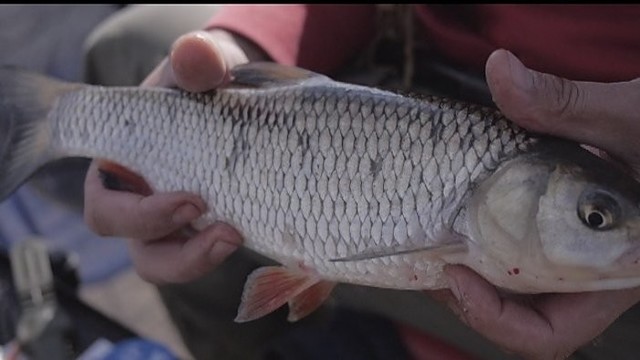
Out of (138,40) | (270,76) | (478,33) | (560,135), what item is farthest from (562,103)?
(138,40)

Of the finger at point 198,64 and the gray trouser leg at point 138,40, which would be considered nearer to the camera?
the finger at point 198,64

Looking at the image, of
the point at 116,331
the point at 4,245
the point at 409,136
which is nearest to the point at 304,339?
the point at 116,331

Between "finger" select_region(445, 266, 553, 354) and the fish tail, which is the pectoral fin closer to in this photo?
"finger" select_region(445, 266, 553, 354)

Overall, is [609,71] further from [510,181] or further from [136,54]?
[136,54]

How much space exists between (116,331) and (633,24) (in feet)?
2.42

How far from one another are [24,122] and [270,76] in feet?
0.97

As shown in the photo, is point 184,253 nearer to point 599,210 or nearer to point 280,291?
point 280,291

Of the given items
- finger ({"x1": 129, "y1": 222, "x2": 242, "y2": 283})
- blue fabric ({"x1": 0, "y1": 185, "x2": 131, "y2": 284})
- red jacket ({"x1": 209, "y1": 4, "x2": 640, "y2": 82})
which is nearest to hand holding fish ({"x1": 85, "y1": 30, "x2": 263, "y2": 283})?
finger ({"x1": 129, "y1": 222, "x2": 242, "y2": 283})

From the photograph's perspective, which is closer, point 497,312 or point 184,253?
point 497,312

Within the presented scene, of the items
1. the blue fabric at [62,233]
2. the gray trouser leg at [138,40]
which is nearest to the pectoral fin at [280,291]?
the gray trouser leg at [138,40]

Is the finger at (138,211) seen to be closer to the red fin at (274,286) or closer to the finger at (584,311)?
the red fin at (274,286)

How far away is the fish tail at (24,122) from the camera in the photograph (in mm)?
997

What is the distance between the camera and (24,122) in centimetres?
101

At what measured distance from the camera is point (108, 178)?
1012 millimetres
